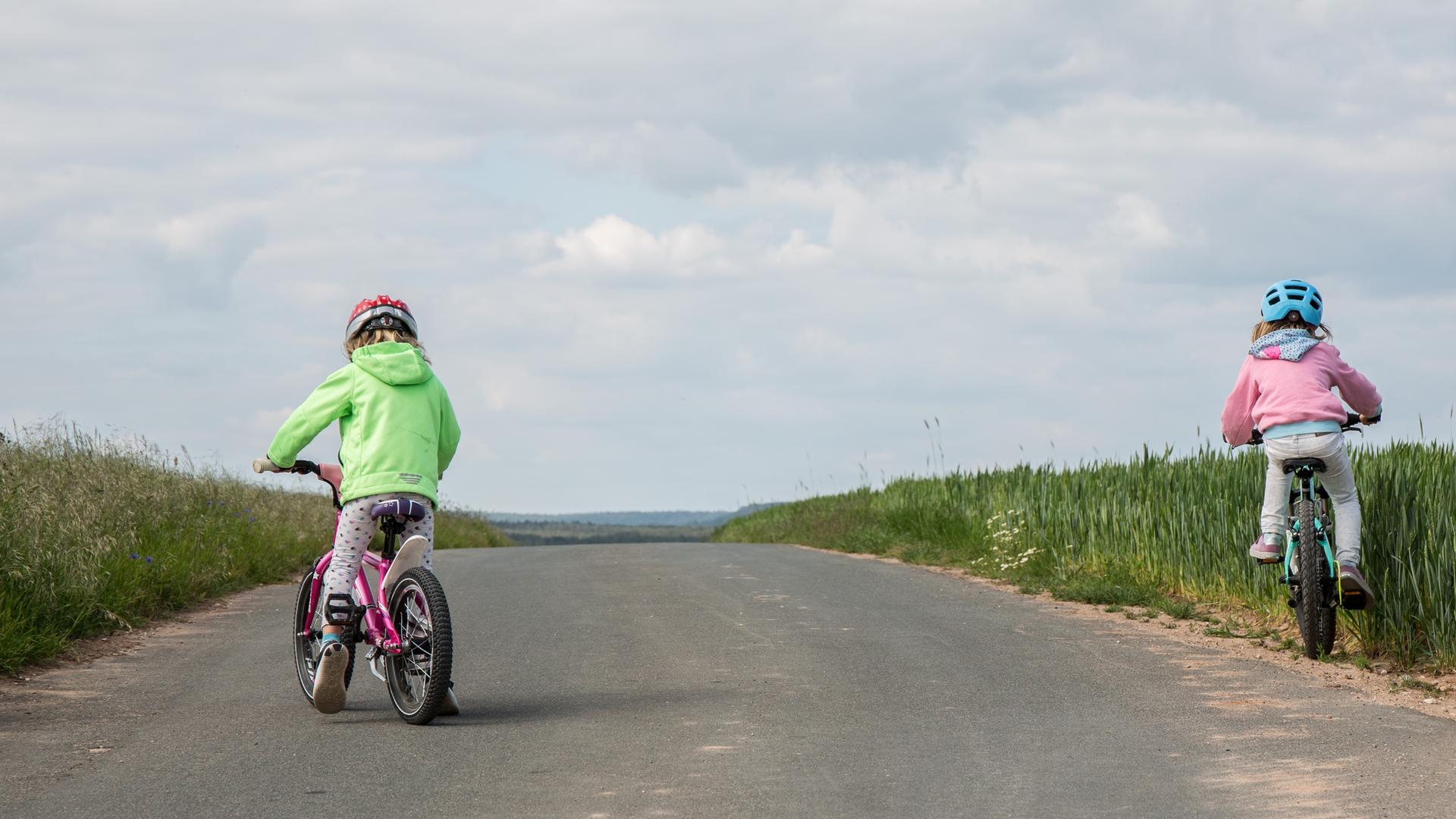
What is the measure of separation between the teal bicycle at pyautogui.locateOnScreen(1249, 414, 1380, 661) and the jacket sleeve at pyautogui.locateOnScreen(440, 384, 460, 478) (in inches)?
200

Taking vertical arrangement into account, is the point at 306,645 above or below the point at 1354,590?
below

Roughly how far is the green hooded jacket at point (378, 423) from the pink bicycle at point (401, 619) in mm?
141

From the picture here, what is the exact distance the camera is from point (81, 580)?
1044 cm

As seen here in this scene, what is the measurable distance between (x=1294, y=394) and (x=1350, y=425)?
491 mm

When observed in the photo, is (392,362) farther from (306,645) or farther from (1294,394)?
(1294,394)

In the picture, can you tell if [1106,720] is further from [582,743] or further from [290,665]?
[290,665]

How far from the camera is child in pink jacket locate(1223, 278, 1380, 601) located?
27.4 feet

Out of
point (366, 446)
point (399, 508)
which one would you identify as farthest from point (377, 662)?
point (366, 446)

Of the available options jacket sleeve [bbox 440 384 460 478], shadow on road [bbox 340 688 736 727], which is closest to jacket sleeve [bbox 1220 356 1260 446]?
shadow on road [bbox 340 688 736 727]

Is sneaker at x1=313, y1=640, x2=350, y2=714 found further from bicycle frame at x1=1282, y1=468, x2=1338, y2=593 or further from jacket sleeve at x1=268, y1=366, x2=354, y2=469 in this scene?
bicycle frame at x1=1282, y1=468, x2=1338, y2=593

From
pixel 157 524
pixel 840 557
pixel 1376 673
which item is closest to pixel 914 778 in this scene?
pixel 1376 673

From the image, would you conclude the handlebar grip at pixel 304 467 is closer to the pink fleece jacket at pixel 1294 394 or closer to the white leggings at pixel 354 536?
the white leggings at pixel 354 536

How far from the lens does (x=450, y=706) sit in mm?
7070

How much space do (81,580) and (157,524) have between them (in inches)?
125
